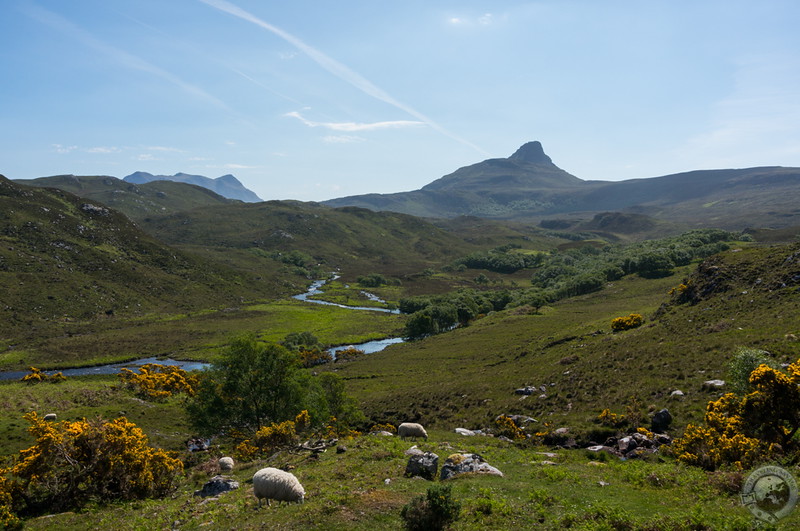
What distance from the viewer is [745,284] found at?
2346 inches

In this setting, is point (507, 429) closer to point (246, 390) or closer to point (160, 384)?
point (246, 390)

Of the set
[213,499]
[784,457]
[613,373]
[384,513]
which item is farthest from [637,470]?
[613,373]

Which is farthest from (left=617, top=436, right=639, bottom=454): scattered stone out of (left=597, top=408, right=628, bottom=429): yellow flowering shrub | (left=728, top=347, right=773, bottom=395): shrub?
(left=728, top=347, right=773, bottom=395): shrub

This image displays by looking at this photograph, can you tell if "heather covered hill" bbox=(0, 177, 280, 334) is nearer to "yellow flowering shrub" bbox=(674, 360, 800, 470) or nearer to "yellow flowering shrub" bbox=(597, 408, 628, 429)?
"yellow flowering shrub" bbox=(597, 408, 628, 429)

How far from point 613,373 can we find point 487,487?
33204 mm

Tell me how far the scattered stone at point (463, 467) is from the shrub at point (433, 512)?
21.2ft

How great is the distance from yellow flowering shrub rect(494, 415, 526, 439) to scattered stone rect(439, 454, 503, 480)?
1512cm

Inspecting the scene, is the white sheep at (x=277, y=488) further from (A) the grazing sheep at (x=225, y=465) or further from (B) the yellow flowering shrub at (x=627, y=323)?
(B) the yellow flowering shrub at (x=627, y=323)

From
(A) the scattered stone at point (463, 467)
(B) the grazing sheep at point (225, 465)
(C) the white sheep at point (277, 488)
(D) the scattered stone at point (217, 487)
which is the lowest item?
(B) the grazing sheep at point (225, 465)

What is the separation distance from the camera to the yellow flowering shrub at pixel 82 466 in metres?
22.0

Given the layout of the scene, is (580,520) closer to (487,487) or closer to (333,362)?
(487,487)

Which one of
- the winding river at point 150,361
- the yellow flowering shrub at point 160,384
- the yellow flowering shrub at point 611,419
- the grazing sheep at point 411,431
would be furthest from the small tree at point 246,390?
the yellow flowering shrub at point 160,384

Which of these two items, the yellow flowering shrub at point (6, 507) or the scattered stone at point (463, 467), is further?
the scattered stone at point (463, 467)

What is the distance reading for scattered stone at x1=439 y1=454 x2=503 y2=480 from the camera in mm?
22050
